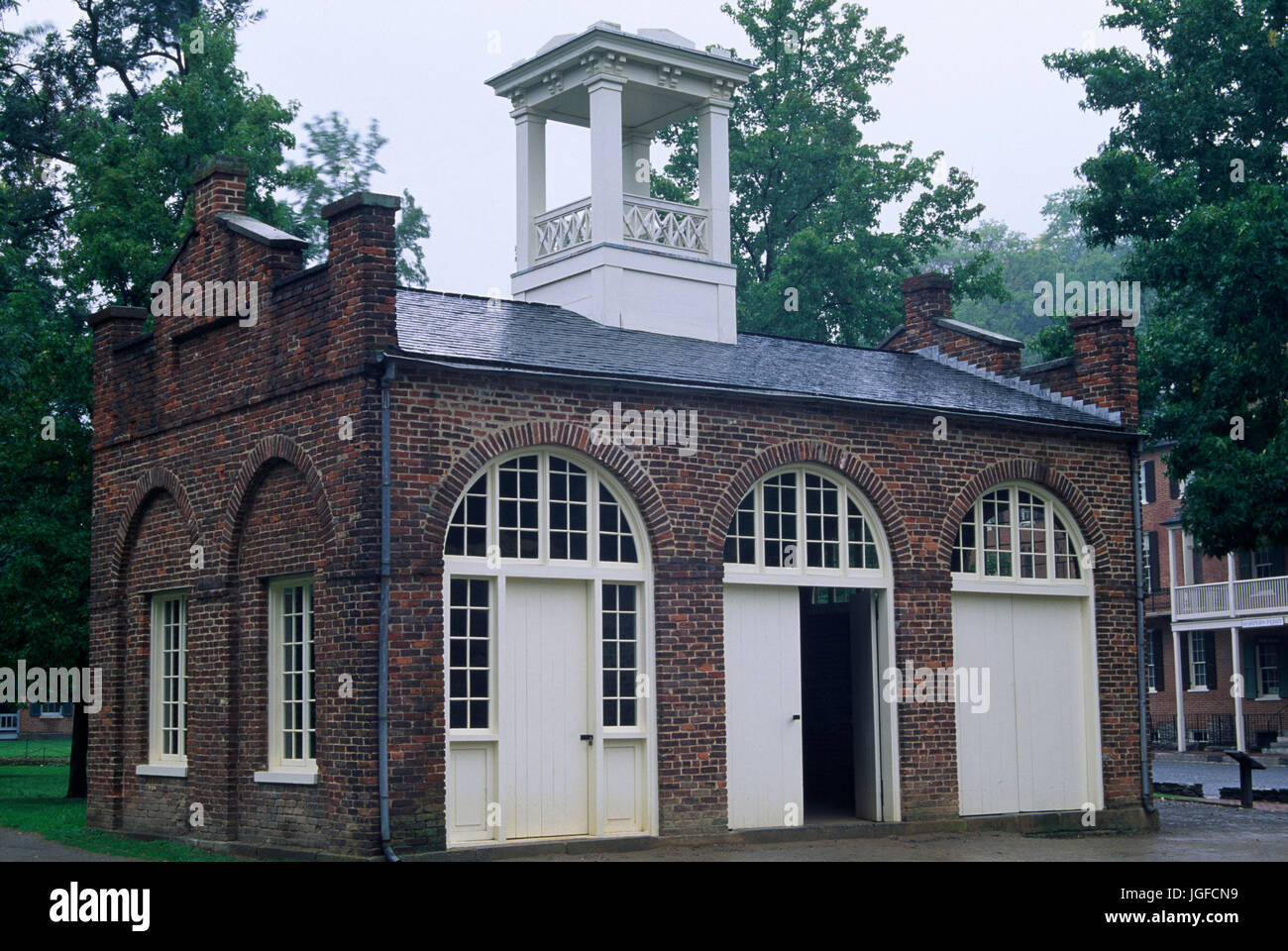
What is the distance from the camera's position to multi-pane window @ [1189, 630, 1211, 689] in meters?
46.1

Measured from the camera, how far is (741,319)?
37.2 metres

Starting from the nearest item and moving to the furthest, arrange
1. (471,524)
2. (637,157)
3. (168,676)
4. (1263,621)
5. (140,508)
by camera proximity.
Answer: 1. (471,524)
2. (168,676)
3. (140,508)
4. (637,157)
5. (1263,621)

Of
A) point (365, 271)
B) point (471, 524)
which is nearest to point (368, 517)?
point (471, 524)

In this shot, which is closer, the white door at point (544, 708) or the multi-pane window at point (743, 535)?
the white door at point (544, 708)

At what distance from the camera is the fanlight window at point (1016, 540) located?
63.4 ft

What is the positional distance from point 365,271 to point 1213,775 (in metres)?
27.0

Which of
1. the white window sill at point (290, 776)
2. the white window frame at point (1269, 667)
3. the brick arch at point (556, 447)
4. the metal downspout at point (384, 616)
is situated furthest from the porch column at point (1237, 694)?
the metal downspout at point (384, 616)

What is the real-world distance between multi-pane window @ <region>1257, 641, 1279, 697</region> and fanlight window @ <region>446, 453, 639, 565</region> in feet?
108

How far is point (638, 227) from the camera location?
21531mm

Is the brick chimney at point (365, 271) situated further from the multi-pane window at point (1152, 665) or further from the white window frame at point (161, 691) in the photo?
the multi-pane window at point (1152, 665)

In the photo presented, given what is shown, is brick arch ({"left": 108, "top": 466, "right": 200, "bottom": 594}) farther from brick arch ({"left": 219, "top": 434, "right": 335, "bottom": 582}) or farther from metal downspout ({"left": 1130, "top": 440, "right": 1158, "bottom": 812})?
metal downspout ({"left": 1130, "top": 440, "right": 1158, "bottom": 812})

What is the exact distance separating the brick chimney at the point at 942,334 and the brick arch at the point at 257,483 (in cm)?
→ 1135

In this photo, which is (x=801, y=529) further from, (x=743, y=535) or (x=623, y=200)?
(x=623, y=200)

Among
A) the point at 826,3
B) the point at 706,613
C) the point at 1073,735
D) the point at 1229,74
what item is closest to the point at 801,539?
the point at 706,613
